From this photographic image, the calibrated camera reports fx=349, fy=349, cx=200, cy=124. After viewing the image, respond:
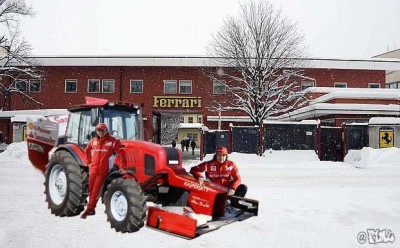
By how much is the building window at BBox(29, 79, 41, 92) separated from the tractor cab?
1776cm

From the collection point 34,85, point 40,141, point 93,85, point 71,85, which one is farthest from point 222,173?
point 93,85

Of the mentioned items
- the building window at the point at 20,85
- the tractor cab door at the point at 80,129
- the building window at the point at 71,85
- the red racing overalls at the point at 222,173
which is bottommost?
the red racing overalls at the point at 222,173

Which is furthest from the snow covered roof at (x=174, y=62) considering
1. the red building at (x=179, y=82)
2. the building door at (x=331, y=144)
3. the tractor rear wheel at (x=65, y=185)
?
the tractor rear wheel at (x=65, y=185)

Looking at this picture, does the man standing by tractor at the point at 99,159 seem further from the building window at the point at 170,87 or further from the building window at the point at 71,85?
the building window at the point at 170,87

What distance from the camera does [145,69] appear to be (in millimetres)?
31656

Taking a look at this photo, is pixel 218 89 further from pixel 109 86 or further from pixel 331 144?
pixel 331 144

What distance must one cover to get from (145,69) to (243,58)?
1024 cm

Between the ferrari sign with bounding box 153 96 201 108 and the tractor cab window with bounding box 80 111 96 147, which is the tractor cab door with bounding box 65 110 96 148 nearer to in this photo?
the tractor cab window with bounding box 80 111 96 147

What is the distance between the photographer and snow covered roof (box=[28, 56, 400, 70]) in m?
23.4

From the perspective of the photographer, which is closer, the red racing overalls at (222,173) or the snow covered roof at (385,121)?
→ the red racing overalls at (222,173)

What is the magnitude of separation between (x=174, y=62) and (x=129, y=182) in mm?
24581

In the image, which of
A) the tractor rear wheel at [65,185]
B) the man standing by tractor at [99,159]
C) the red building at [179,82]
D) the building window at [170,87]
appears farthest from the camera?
the building window at [170,87]

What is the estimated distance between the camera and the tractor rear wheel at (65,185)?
533 cm

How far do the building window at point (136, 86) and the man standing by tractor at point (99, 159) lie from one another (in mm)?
27346
